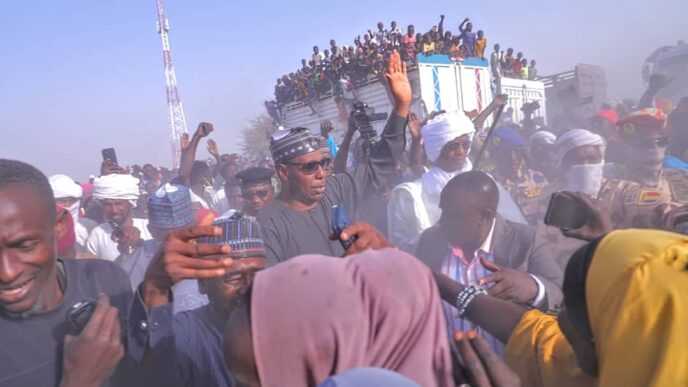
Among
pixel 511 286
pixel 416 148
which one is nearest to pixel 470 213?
pixel 511 286

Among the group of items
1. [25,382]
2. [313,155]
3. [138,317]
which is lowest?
[25,382]

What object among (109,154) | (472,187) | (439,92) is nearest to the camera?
(472,187)

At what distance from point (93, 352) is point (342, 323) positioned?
0.88 meters

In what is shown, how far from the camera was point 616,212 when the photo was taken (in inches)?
143

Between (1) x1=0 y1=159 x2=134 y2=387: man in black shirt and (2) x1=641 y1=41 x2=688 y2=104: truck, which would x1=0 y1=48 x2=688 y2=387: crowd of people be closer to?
(1) x1=0 y1=159 x2=134 y2=387: man in black shirt

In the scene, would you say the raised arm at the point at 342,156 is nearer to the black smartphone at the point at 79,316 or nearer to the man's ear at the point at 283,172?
the man's ear at the point at 283,172

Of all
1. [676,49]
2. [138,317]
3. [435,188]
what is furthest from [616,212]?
[676,49]

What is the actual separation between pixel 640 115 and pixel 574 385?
3878mm

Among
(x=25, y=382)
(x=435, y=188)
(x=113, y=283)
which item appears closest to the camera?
(x=25, y=382)

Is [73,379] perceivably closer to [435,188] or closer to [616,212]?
[435,188]

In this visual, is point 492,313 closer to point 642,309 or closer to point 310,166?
point 642,309

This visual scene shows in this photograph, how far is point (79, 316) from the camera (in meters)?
1.63

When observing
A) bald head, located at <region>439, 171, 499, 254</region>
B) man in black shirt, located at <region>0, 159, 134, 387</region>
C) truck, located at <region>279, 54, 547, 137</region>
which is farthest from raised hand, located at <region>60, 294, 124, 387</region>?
truck, located at <region>279, 54, 547, 137</region>

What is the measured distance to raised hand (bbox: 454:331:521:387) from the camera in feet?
4.40
